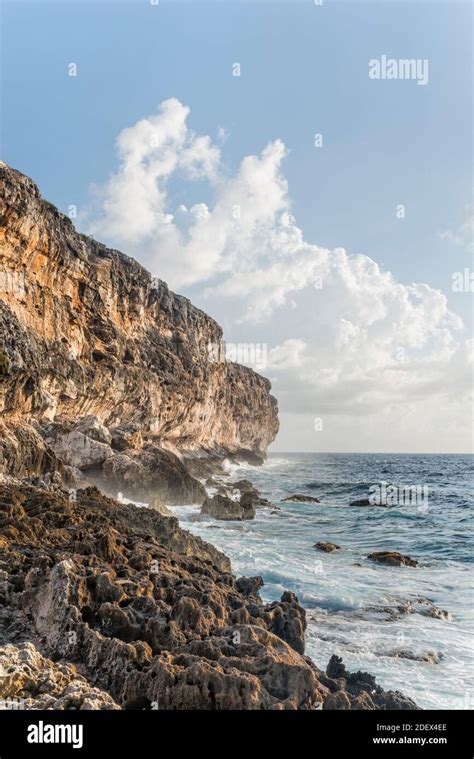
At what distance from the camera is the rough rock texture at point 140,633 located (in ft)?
16.4

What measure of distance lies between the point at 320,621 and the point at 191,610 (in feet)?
20.9

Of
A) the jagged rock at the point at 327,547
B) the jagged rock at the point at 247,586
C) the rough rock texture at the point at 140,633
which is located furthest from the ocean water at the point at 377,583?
the rough rock texture at the point at 140,633

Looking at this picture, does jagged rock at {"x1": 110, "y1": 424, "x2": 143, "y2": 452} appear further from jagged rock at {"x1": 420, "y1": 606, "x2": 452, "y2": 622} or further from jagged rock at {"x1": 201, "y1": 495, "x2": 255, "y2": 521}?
jagged rock at {"x1": 420, "y1": 606, "x2": 452, "y2": 622}

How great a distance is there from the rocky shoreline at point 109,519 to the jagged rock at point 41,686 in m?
0.02

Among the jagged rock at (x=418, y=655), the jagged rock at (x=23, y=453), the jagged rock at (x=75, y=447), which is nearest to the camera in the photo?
the jagged rock at (x=418, y=655)

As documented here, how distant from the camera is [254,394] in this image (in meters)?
110

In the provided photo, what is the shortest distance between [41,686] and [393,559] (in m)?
17.2

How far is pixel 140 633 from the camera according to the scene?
631 centimetres

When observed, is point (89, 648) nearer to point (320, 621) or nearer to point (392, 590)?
point (320, 621)

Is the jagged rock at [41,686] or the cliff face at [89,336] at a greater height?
the cliff face at [89,336]

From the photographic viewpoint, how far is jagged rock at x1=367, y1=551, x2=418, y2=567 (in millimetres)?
18641

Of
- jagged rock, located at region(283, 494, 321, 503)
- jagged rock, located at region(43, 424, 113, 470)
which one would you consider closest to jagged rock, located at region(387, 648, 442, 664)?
jagged rock, located at region(43, 424, 113, 470)

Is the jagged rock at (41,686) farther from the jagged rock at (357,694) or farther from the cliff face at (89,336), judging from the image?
the cliff face at (89,336)
